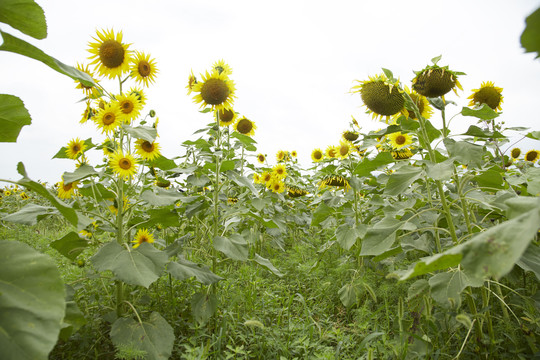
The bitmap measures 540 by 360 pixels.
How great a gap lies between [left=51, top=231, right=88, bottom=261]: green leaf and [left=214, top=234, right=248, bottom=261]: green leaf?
71 cm

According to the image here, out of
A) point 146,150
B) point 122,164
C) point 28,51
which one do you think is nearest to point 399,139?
point 146,150

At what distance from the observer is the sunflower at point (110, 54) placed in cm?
197

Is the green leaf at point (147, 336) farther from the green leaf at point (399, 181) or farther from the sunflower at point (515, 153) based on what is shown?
the sunflower at point (515, 153)

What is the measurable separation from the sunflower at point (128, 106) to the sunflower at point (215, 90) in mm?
532

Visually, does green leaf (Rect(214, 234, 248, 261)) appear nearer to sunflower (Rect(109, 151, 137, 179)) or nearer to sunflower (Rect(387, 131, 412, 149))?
sunflower (Rect(109, 151, 137, 179))

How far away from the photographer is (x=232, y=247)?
180 cm

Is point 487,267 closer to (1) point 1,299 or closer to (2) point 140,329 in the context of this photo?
(1) point 1,299

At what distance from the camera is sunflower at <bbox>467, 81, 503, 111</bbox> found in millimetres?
2348

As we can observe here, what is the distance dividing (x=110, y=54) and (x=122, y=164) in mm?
730

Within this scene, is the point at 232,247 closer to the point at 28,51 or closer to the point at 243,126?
the point at 28,51

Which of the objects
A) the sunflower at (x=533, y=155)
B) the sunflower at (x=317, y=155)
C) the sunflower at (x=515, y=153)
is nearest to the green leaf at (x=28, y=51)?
the sunflower at (x=317, y=155)

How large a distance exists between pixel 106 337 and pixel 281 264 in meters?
1.84

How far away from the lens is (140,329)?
142 cm

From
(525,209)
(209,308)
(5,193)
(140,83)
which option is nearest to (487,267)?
(525,209)
